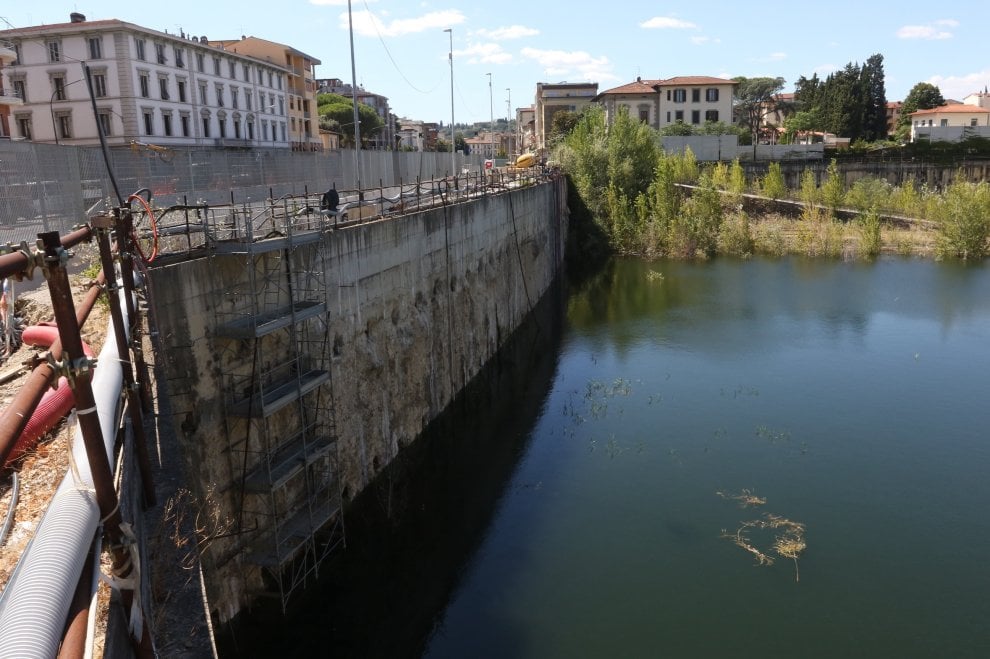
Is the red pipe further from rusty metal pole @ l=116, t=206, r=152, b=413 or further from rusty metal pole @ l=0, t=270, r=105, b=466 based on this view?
rusty metal pole @ l=0, t=270, r=105, b=466

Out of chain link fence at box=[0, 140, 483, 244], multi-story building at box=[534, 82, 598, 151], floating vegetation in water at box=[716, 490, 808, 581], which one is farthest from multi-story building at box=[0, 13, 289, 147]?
multi-story building at box=[534, 82, 598, 151]

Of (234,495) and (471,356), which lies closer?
(234,495)

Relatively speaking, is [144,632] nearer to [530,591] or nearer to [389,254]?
[530,591]

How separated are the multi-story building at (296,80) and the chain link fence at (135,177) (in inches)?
1903

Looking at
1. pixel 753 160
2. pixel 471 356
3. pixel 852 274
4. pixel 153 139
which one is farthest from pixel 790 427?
pixel 753 160

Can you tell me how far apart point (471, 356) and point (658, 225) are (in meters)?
31.2

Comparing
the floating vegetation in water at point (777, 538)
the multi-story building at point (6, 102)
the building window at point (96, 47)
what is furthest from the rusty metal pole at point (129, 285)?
the building window at point (96, 47)

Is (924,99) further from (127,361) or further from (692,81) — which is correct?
(127,361)

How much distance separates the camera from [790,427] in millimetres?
21406

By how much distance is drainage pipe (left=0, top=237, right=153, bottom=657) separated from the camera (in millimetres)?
3668

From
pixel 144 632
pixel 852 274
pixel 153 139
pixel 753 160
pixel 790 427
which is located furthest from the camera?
pixel 753 160

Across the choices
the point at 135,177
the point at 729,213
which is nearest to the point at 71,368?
the point at 135,177

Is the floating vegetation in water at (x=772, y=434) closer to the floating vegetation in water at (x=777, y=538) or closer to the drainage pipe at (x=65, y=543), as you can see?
the floating vegetation in water at (x=777, y=538)

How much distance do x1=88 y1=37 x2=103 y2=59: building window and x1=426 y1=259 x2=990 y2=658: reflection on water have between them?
40.2 metres
